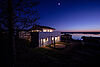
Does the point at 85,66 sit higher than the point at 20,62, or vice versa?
the point at 20,62

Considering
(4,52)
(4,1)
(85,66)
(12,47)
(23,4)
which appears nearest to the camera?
(12,47)

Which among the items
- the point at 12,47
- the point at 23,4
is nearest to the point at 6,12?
the point at 23,4

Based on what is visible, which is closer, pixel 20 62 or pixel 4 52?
pixel 4 52

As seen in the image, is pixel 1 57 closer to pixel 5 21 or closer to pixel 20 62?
pixel 20 62

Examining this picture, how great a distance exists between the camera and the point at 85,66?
5.87 meters

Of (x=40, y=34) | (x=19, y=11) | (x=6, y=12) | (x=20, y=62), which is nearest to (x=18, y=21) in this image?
(x=19, y=11)

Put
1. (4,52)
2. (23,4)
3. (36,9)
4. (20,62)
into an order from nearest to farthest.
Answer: (23,4) → (36,9) → (4,52) → (20,62)

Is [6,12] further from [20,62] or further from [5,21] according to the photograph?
[20,62]

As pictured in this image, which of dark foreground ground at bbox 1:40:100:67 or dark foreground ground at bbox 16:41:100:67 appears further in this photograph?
dark foreground ground at bbox 16:41:100:67

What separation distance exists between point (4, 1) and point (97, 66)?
9.14 m

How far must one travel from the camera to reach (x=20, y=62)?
533 centimetres

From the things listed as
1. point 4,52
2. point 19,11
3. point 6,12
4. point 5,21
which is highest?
point 19,11

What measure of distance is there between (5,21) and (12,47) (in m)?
1.24

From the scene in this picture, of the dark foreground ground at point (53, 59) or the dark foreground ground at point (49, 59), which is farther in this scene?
the dark foreground ground at point (53, 59)
